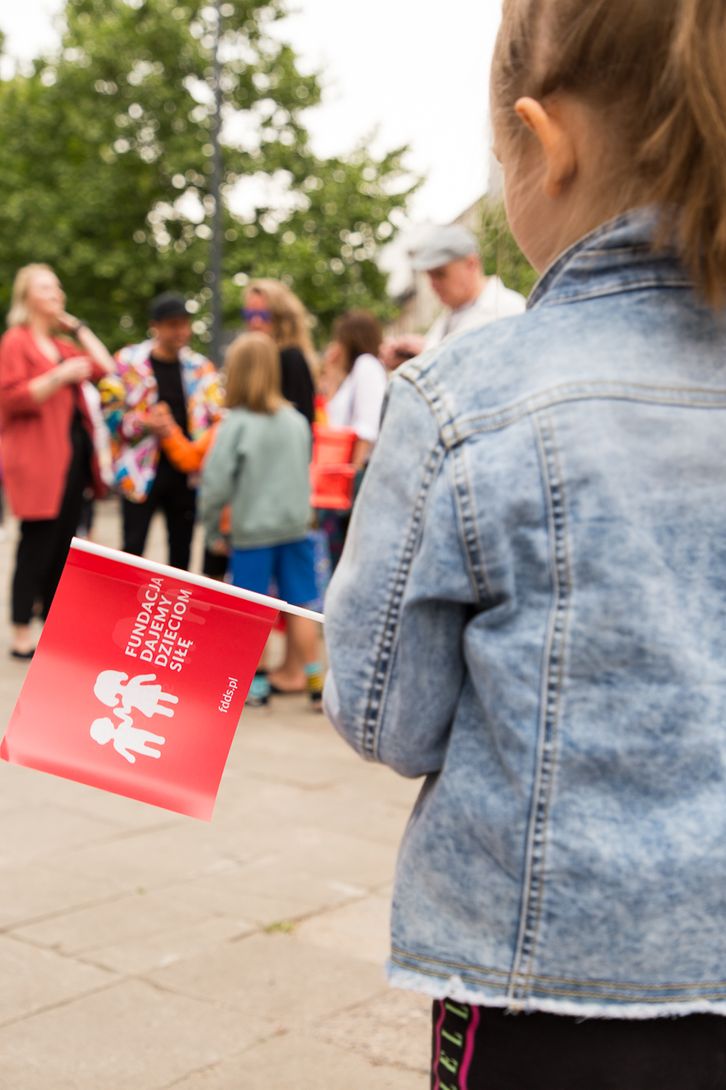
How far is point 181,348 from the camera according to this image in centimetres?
766

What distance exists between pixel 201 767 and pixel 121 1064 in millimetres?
1492

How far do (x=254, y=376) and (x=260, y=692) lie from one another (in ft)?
4.64

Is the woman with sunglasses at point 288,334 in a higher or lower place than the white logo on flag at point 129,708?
higher

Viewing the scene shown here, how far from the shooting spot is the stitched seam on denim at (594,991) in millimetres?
1268

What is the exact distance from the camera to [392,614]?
1268 mm

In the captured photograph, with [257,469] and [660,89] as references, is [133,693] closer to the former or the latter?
[660,89]

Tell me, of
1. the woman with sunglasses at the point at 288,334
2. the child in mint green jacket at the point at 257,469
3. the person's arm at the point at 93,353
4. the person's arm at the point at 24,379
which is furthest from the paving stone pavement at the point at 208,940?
the person's arm at the point at 93,353

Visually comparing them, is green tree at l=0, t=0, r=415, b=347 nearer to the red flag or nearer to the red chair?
the red chair

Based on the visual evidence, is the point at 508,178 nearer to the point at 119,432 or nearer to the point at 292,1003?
the point at 292,1003

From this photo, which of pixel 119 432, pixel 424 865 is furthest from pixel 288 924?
pixel 119 432

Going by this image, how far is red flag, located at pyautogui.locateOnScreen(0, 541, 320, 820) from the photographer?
5.16ft

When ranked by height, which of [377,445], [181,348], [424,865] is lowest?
→ [424,865]

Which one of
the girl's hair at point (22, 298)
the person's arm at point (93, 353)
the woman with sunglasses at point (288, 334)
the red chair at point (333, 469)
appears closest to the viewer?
the red chair at point (333, 469)

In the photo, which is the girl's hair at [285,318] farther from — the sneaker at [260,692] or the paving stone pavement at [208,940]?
the paving stone pavement at [208,940]
